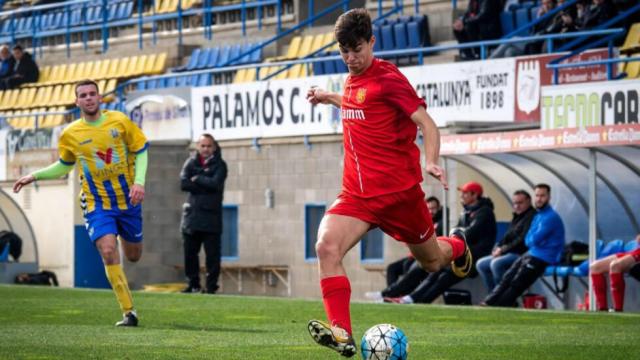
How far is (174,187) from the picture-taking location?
83.7 ft

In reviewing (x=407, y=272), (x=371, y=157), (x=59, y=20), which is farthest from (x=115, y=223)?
(x=59, y=20)

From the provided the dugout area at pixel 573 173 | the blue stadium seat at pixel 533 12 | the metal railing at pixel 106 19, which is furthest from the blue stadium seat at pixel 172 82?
the dugout area at pixel 573 173

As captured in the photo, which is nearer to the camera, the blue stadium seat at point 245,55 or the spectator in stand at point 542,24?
the spectator in stand at point 542,24

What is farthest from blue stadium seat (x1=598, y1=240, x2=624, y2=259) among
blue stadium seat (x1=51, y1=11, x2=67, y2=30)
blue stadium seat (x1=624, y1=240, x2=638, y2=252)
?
blue stadium seat (x1=51, y1=11, x2=67, y2=30)

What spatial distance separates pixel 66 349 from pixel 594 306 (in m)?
8.20

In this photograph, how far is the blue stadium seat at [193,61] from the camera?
2977 cm

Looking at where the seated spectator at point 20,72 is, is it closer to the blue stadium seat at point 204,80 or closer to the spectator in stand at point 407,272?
the blue stadium seat at point 204,80

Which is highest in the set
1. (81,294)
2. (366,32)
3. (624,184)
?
(366,32)

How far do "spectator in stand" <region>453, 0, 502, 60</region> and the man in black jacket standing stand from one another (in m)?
4.46

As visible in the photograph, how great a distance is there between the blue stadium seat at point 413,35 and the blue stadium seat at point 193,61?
6143mm

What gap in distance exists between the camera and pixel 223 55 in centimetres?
2959

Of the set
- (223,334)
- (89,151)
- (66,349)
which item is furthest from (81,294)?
(66,349)

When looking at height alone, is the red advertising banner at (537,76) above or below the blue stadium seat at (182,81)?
below

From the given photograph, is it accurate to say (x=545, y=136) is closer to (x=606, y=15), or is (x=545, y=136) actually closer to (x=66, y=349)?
(x=606, y=15)
